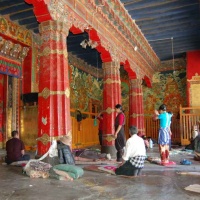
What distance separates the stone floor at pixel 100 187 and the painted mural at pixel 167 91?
977 centimetres

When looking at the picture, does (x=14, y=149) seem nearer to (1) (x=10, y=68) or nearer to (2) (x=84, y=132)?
(1) (x=10, y=68)

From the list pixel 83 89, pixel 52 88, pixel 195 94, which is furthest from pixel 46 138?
pixel 195 94

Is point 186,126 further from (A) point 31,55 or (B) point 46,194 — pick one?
(B) point 46,194

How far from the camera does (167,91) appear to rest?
1441cm

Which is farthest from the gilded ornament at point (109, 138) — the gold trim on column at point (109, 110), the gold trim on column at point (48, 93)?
the gold trim on column at point (48, 93)

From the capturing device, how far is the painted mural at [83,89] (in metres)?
12.5

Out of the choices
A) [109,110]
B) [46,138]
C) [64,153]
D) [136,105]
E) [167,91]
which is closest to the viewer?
[64,153]

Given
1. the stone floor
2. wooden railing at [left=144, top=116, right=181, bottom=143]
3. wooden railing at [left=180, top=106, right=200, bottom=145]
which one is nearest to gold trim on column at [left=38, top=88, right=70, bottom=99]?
the stone floor

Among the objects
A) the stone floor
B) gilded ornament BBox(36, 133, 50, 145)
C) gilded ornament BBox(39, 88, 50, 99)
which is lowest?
the stone floor

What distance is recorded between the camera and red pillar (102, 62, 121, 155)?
27.6 feet

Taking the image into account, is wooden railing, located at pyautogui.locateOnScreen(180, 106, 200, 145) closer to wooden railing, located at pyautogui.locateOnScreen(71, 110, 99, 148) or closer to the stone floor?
wooden railing, located at pyautogui.locateOnScreen(71, 110, 99, 148)

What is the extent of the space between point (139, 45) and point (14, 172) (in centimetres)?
753

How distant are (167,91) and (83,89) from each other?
4.65 metres

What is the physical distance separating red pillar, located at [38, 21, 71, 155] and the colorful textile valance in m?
3.39
